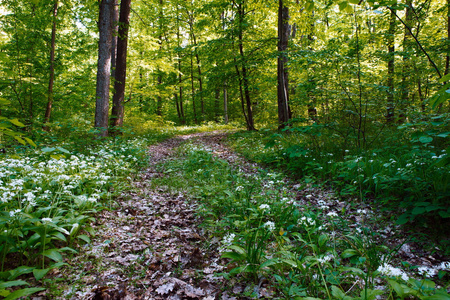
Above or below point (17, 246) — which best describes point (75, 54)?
above

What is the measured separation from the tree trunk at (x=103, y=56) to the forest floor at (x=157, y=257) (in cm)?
503

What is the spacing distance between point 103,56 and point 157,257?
24.6ft

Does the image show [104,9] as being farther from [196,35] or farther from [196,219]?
[196,35]

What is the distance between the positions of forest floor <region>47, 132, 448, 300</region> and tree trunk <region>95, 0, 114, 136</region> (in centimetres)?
503

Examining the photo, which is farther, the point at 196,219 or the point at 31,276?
the point at 196,219

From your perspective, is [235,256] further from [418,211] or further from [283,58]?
[283,58]

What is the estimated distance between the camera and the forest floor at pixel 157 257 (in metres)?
2.19

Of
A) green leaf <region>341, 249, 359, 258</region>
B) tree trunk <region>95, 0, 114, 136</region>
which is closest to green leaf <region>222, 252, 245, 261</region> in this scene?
green leaf <region>341, 249, 359, 258</region>

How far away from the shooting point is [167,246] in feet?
9.82

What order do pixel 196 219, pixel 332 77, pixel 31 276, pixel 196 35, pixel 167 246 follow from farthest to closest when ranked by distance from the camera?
pixel 196 35
pixel 332 77
pixel 196 219
pixel 167 246
pixel 31 276

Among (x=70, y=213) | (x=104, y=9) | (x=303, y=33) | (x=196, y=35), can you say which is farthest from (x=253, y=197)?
(x=196, y=35)

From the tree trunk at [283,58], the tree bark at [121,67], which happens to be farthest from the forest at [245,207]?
the tree bark at [121,67]

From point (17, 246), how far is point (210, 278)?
2.03 m

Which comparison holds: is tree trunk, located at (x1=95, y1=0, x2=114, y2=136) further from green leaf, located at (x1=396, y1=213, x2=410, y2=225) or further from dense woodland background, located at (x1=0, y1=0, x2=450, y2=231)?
green leaf, located at (x1=396, y1=213, x2=410, y2=225)
